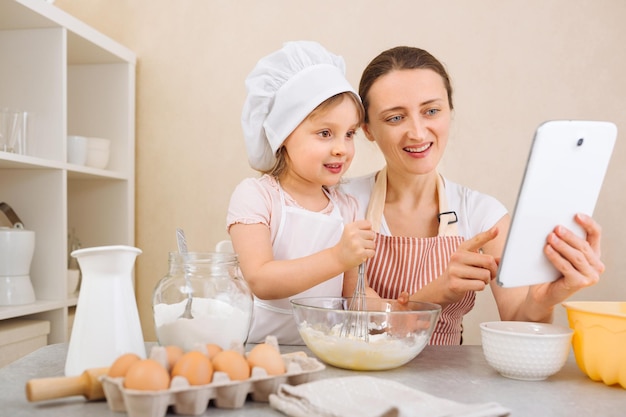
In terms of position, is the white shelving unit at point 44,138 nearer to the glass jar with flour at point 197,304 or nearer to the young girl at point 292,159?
the young girl at point 292,159

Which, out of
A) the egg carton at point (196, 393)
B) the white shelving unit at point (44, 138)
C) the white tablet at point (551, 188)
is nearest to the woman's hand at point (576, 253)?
the white tablet at point (551, 188)

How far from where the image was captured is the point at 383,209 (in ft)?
5.36

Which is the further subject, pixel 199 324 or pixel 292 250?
pixel 292 250

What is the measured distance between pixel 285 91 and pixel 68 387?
0.81 m

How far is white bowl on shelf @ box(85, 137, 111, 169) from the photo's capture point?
233cm

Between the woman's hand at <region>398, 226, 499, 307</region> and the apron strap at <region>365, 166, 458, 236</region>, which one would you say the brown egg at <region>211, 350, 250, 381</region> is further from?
the apron strap at <region>365, 166, 458, 236</region>

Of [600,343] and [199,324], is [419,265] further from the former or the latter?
[199,324]

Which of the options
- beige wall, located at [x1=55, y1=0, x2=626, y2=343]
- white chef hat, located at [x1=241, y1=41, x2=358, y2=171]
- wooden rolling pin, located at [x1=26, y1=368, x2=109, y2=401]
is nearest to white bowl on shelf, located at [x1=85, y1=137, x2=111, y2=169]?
beige wall, located at [x1=55, y1=0, x2=626, y2=343]

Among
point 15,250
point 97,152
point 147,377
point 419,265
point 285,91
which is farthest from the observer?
point 97,152

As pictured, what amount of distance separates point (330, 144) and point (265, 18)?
4.56 feet

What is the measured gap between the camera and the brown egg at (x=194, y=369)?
0.67 metres

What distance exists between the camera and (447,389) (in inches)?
31.7

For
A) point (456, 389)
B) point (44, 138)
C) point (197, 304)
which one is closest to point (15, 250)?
point (44, 138)

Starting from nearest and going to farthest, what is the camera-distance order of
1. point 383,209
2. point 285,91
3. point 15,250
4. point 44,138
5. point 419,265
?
point 285,91
point 419,265
point 383,209
point 15,250
point 44,138
